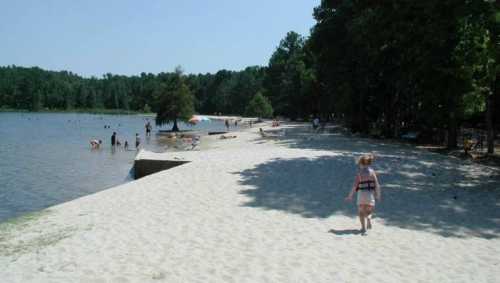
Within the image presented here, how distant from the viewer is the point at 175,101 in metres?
71.1

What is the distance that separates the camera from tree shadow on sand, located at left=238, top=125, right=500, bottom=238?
Result: 1139 cm

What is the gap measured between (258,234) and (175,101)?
63.0 m

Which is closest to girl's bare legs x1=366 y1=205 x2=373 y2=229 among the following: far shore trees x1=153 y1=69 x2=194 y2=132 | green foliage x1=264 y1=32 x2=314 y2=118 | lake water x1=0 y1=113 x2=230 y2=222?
lake water x1=0 y1=113 x2=230 y2=222

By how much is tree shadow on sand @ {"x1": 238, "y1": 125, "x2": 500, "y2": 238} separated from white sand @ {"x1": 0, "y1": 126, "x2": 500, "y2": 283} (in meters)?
0.05

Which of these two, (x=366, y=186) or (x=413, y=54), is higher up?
(x=413, y=54)

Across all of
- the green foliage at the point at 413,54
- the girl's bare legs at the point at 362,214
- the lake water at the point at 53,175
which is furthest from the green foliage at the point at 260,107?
the girl's bare legs at the point at 362,214

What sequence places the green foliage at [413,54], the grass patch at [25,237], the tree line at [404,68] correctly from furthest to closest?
the tree line at [404,68]
the green foliage at [413,54]
the grass patch at [25,237]

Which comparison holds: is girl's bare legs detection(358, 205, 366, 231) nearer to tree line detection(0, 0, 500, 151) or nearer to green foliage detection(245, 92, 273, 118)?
tree line detection(0, 0, 500, 151)

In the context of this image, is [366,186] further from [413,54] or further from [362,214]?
[413,54]

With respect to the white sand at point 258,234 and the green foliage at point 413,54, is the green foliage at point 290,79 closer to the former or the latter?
the green foliage at point 413,54

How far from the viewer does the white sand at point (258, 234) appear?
752 cm

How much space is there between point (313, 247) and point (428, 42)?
47.4 ft

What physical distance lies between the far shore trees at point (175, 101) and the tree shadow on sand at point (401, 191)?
51.9 metres

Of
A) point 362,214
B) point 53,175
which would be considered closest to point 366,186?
point 362,214
